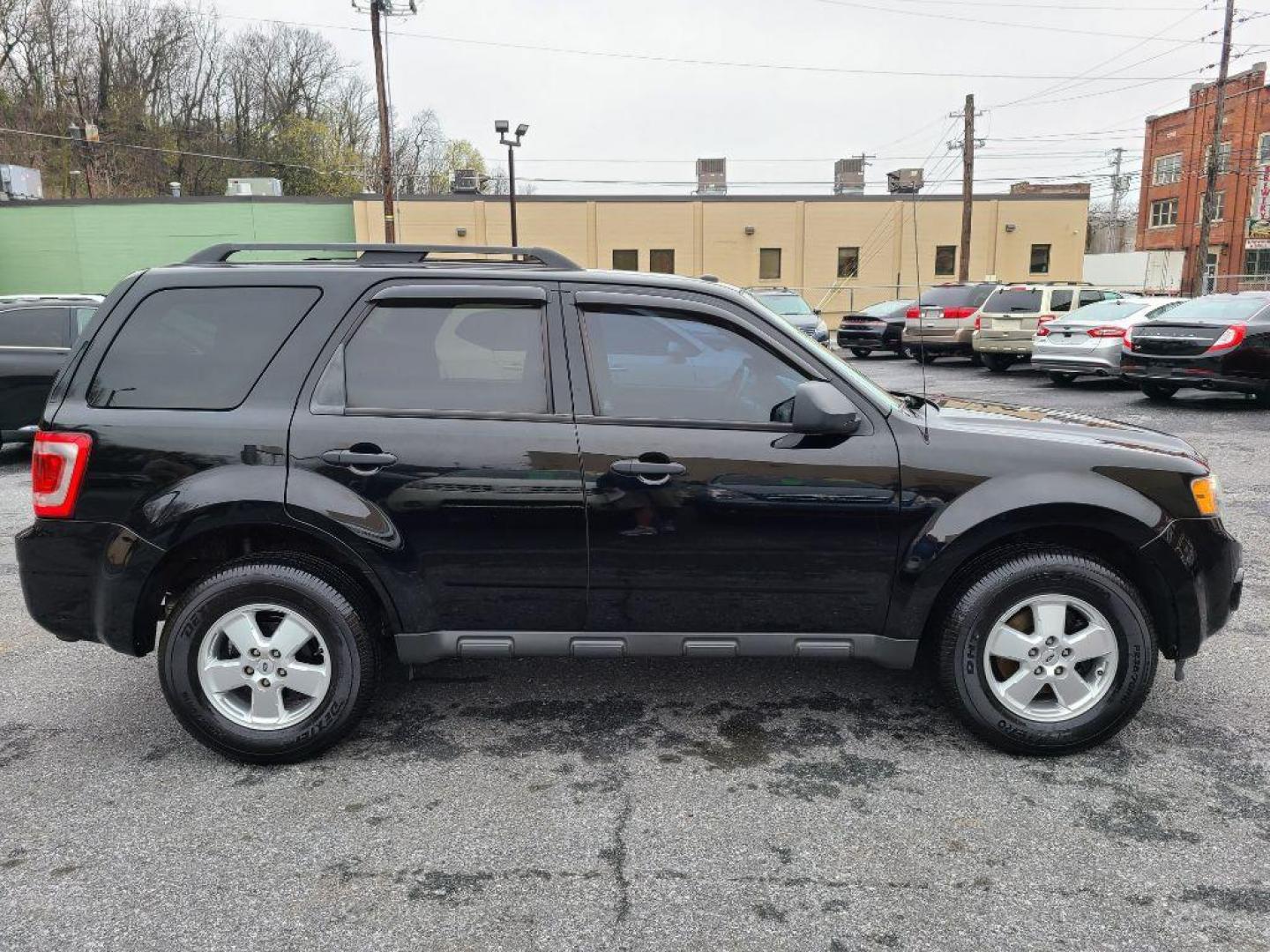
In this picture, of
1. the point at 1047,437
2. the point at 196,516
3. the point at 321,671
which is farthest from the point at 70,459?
the point at 1047,437

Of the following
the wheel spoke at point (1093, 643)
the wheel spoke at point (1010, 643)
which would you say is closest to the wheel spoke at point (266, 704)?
the wheel spoke at point (1010, 643)

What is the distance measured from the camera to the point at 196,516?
128 inches

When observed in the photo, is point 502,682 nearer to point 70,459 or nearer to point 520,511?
point 520,511

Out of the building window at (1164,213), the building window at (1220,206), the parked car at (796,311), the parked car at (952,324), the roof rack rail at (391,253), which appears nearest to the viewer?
the roof rack rail at (391,253)

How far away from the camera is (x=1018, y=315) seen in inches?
695

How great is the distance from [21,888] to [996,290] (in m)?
19.3

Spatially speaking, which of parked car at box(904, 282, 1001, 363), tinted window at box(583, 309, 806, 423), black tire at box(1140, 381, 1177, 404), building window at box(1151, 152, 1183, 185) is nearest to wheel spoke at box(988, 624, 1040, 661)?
tinted window at box(583, 309, 806, 423)

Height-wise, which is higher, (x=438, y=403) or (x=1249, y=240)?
(x=1249, y=240)

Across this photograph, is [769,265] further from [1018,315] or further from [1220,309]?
[1220,309]

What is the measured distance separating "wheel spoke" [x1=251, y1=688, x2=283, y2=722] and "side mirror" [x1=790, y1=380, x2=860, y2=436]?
2.16 m

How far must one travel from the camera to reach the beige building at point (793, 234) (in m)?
37.9

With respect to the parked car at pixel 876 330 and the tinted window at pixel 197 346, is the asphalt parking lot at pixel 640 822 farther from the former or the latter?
the parked car at pixel 876 330

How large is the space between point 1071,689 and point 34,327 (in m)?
10.2

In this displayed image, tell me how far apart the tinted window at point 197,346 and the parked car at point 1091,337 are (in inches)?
551
